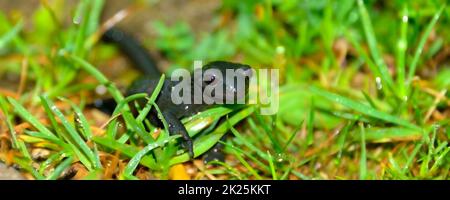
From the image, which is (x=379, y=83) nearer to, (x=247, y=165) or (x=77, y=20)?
(x=247, y=165)

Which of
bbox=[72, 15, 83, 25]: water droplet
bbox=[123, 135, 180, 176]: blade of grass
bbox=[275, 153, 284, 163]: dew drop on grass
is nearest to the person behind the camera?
bbox=[123, 135, 180, 176]: blade of grass

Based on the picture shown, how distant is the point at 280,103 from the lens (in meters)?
4.18

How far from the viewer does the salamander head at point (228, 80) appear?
139 inches

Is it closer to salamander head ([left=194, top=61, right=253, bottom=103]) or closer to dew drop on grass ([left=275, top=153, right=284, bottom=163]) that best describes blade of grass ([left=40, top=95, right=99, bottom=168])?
salamander head ([left=194, top=61, right=253, bottom=103])

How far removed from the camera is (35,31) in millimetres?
4965

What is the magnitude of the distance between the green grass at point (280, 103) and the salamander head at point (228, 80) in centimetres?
11

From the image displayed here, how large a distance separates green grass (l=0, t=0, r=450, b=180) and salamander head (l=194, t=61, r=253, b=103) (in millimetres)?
111

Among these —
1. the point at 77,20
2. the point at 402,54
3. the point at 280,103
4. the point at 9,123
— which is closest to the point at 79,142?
the point at 9,123

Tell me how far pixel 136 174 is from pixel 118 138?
287 mm

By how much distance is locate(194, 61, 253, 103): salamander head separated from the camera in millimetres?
3531

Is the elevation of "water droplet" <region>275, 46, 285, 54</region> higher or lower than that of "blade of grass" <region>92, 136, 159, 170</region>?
higher

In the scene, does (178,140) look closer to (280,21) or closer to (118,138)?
(118,138)

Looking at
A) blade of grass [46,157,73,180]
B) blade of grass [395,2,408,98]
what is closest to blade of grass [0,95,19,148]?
blade of grass [46,157,73,180]

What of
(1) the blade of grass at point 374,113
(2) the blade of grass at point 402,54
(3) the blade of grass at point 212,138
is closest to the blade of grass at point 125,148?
(3) the blade of grass at point 212,138
